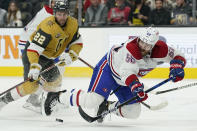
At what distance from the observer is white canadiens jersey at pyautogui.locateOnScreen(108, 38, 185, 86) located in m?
3.94

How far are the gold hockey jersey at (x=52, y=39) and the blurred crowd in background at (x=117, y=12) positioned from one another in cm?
265

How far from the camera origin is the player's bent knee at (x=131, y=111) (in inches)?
165

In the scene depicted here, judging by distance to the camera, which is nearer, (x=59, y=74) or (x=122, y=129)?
(x=122, y=129)

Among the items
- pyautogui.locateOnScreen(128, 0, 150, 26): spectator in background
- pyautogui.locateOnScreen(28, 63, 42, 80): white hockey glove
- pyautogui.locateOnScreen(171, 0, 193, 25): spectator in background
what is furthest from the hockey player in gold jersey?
pyautogui.locateOnScreen(171, 0, 193, 25): spectator in background

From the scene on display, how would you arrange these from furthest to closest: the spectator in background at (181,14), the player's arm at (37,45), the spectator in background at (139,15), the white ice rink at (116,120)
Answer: the spectator in background at (139,15)
the spectator in background at (181,14)
the player's arm at (37,45)
the white ice rink at (116,120)

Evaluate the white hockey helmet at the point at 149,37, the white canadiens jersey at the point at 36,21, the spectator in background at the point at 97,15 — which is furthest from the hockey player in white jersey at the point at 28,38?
the spectator in background at the point at 97,15

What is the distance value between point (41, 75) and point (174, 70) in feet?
4.66

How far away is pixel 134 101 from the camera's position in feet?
13.9

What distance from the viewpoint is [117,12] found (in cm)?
762

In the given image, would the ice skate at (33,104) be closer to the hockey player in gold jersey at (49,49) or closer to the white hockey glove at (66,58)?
the hockey player in gold jersey at (49,49)

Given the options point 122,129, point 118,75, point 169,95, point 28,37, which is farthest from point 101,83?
point 169,95

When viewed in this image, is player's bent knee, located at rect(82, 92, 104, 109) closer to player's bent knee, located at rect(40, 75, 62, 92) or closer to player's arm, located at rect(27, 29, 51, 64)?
player's arm, located at rect(27, 29, 51, 64)

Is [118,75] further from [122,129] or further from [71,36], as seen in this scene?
[71,36]

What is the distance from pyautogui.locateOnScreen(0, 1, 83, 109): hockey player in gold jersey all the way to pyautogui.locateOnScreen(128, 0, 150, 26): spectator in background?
2623 mm
